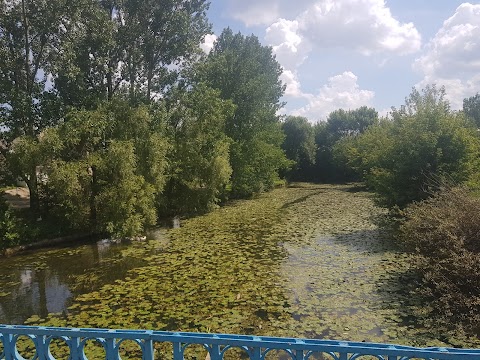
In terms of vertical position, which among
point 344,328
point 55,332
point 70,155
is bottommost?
point 344,328

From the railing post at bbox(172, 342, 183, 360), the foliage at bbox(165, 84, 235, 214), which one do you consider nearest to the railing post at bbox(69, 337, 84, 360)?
the railing post at bbox(172, 342, 183, 360)

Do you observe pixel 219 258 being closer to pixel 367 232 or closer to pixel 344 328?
pixel 344 328

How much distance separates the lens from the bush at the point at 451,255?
7379 millimetres

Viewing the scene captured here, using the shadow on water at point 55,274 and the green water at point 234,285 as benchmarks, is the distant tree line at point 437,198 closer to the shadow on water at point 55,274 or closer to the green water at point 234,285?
the green water at point 234,285

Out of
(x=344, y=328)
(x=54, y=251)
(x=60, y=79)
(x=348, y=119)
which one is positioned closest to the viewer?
(x=344, y=328)

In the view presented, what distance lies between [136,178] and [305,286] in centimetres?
986

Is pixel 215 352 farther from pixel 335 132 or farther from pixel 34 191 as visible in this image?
pixel 335 132

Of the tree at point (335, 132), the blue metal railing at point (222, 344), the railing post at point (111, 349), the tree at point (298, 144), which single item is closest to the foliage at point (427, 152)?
the blue metal railing at point (222, 344)

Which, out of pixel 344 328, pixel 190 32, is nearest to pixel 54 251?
pixel 344 328

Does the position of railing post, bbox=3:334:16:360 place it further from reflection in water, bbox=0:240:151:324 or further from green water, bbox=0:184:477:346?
reflection in water, bbox=0:240:151:324

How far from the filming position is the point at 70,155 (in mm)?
16531

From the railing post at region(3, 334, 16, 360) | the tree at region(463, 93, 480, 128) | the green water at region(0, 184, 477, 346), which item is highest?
the tree at region(463, 93, 480, 128)

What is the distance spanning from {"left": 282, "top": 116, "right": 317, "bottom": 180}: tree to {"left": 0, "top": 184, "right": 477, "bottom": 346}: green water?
3513cm

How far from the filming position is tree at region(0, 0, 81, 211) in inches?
639
